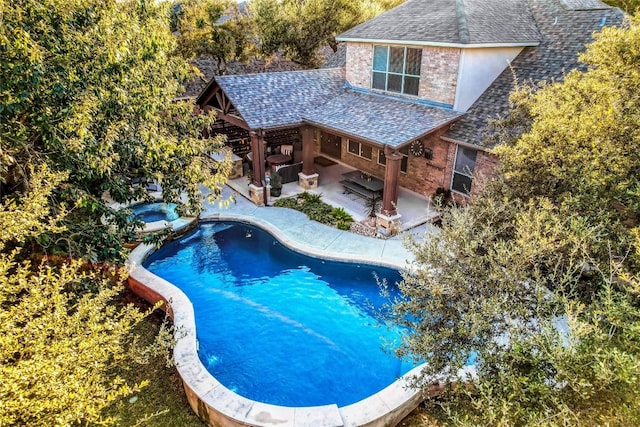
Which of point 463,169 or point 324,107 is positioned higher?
point 324,107

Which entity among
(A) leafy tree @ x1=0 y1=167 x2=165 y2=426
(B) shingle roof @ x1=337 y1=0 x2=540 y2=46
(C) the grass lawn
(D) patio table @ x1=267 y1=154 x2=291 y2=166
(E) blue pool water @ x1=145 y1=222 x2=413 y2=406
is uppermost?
(B) shingle roof @ x1=337 y1=0 x2=540 y2=46

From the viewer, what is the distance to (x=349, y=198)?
18.0 meters

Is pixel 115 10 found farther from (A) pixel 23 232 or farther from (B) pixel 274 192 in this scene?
(B) pixel 274 192

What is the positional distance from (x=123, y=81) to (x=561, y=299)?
29.1 ft

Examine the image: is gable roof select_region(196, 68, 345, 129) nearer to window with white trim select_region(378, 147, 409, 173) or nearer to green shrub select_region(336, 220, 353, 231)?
window with white trim select_region(378, 147, 409, 173)

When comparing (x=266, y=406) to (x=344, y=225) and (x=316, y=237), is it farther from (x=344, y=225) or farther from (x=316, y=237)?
(x=344, y=225)

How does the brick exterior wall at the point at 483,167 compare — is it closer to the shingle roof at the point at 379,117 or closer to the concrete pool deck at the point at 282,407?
the shingle roof at the point at 379,117

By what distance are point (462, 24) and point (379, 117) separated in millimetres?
4664

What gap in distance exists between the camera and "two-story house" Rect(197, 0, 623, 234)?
594 inches

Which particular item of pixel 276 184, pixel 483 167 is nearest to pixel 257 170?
pixel 276 184

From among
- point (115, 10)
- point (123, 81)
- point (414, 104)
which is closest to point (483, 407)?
point (123, 81)

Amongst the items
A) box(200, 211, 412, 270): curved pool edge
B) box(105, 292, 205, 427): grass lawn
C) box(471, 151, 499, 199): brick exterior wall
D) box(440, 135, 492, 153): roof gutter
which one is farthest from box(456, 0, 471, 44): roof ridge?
box(105, 292, 205, 427): grass lawn

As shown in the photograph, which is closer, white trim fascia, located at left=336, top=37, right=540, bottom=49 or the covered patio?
white trim fascia, located at left=336, top=37, right=540, bottom=49

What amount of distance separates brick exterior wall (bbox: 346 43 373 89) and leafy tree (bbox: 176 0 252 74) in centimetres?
1045
